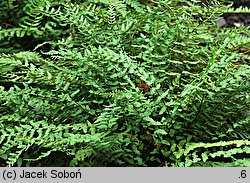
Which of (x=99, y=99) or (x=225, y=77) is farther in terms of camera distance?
(x=99, y=99)

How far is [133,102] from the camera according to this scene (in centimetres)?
193

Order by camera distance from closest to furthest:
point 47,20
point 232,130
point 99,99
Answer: point 232,130 → point 99,99 → point 47,20

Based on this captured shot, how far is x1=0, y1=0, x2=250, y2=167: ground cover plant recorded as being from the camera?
196cm

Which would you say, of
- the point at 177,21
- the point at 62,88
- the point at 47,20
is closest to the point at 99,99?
the point at 62,88

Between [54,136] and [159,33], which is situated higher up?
[159,33]

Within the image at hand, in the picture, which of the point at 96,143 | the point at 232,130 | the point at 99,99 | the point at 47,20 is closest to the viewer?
the point at 96,143

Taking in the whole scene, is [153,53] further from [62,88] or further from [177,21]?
[62,88]

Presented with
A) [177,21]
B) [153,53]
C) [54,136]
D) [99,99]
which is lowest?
[54,136]

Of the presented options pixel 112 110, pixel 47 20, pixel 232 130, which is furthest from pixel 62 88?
pixel 47 20

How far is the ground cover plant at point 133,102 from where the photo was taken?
1.96 metres

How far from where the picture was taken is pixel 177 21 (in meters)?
2.25
